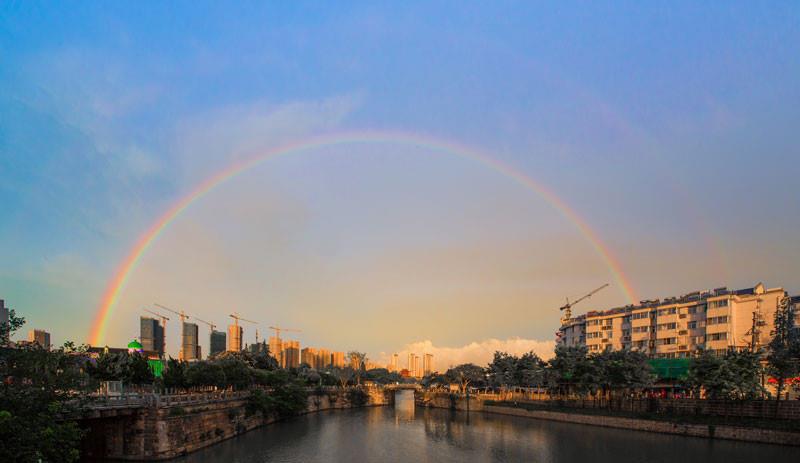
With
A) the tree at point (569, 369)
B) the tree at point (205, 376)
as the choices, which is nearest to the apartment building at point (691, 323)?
the tree at point (569, 369)

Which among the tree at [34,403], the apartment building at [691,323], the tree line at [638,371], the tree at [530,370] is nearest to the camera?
the tree at [34,403]

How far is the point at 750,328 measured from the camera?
334 feet

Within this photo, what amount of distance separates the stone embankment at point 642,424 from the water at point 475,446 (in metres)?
1.55

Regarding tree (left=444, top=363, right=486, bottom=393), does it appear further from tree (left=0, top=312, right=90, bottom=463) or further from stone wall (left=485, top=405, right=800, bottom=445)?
tree (left=0, top=312, right=90, bottom=463)

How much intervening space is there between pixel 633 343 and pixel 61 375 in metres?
114

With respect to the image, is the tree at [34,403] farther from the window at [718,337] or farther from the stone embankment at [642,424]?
the window at [718,337]

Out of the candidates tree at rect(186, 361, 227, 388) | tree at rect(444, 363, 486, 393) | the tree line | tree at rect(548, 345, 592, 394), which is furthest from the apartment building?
tree at rect(186, 361, 227, 388)

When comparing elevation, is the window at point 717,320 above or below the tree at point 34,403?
below

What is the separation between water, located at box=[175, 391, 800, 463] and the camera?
57094 millimetres

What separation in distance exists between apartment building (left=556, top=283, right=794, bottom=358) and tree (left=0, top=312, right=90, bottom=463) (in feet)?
298

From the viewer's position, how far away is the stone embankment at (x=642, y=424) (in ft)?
202

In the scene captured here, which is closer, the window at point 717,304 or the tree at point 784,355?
the tree at point 784,355

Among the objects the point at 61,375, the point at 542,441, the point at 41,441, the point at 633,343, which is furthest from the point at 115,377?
the point at 633,343

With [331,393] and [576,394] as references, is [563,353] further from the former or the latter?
[331,393]
